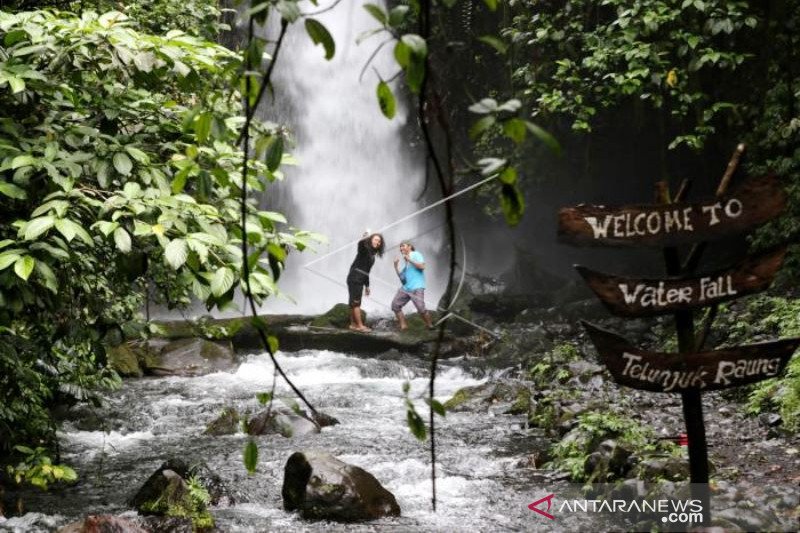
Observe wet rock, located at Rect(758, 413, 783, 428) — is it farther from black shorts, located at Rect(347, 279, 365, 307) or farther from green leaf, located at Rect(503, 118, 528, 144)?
black shorts, located at Rect(347, 279, 365, 307)

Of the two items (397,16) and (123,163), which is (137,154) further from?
(397,16)

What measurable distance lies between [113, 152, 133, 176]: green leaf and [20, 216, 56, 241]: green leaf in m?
0.51

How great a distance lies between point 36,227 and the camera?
3.18 meters

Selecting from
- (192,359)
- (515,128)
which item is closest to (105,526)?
(515,128)

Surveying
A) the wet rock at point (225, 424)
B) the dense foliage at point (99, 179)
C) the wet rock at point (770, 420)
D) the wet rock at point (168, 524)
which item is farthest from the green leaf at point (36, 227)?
the wet rock at point (770, 420)

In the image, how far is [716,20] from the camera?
8078mm

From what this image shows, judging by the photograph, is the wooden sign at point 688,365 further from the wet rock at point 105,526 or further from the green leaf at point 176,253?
the wet rock at point 105,526

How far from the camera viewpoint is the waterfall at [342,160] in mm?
19688

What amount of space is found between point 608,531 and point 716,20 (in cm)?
573

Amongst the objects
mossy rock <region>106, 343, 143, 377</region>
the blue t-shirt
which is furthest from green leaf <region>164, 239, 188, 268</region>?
the blue t-shirt

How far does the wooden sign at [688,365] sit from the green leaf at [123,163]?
230cm

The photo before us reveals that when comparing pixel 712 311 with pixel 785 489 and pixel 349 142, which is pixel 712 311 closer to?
pixel 785 489

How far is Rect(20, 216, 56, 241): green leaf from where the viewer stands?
314cm

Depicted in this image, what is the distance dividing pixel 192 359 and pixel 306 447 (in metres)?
4.82
